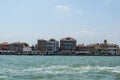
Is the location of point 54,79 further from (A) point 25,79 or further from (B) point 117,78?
(B) point 117,78

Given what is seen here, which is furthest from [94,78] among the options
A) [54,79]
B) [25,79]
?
[25,79]

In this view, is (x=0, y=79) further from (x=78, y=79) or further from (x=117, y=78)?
(x=117, y=78)

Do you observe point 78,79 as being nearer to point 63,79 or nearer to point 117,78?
point 63,79

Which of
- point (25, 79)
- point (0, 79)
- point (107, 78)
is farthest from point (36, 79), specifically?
point (107, 78)

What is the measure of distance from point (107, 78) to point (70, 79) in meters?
4.32

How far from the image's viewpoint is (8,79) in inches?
1599

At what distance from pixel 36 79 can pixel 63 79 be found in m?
2.80

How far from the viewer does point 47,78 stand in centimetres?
4172

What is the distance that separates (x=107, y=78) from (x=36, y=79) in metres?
7.33

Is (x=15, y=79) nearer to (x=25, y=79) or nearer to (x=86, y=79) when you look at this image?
(x=25, y=79)

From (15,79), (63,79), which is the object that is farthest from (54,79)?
(15,79)

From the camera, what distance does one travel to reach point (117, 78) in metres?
42.3

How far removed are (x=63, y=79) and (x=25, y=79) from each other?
383cm

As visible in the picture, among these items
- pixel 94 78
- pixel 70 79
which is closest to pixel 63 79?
pixel 70 79
